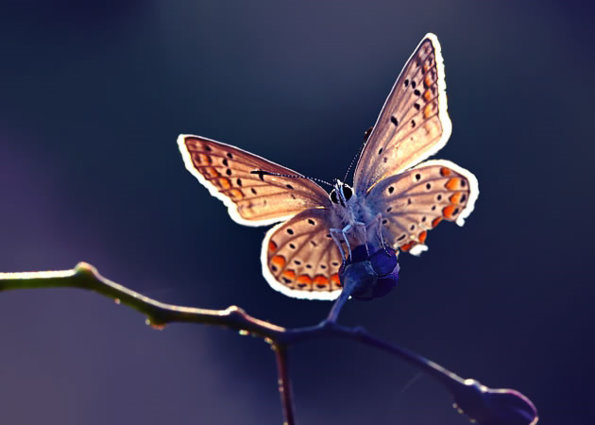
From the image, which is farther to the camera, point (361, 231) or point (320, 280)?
point (320, 280)

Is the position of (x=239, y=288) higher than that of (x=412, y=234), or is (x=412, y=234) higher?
(x=412, y=234)

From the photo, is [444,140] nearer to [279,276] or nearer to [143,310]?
[279,276]

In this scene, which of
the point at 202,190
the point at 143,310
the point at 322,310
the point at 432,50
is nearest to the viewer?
the point at 143,310

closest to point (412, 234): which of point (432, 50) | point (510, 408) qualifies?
point (432, 50)

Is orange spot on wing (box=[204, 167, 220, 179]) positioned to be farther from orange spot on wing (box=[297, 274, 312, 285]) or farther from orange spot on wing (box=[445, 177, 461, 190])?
orange spot on wing (box=[445, 177, 461, 190])

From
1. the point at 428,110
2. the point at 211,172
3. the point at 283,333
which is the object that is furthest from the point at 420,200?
the point at 283,333

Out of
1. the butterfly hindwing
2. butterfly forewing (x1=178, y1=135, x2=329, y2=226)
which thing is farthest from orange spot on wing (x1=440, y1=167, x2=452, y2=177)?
butterfly forewing (x1=178, y1=135, x2=329, y2=226)

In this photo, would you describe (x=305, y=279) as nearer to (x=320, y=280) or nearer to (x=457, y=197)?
(x=320, y=280)
